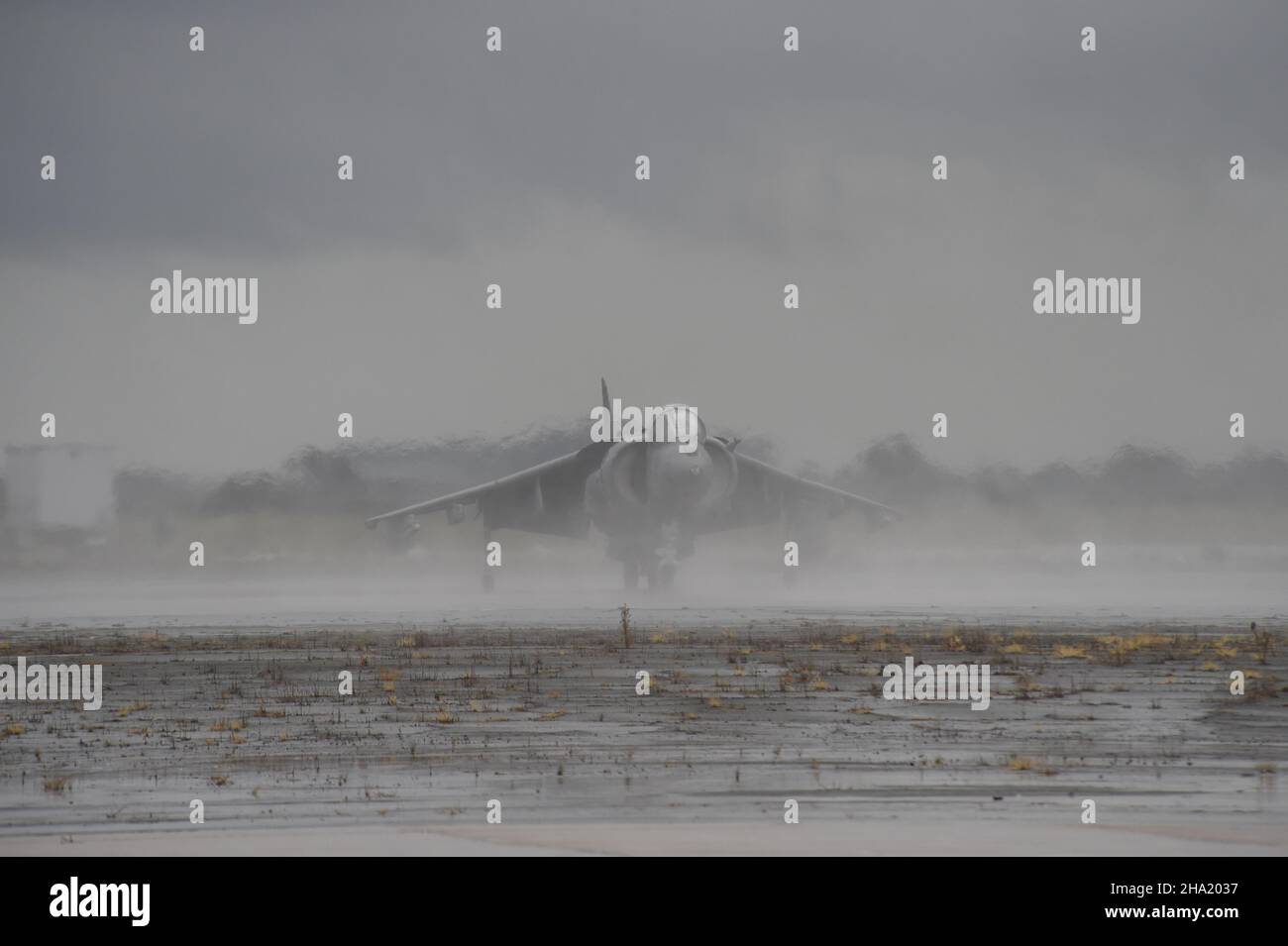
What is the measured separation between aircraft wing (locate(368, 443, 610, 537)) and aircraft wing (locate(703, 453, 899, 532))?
4.20m

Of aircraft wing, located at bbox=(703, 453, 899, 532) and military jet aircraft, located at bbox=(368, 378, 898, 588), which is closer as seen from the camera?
military jet aircraft, located at bbox=(368, 378, 898, 588)

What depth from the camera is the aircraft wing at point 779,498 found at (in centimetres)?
4169

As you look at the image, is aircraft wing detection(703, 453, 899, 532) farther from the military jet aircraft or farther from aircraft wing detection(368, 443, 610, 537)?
aircraft wing detection(368, 443, 610, 537)

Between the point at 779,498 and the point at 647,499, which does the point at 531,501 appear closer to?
the point at 647,499

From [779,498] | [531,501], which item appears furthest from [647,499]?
[779,498]

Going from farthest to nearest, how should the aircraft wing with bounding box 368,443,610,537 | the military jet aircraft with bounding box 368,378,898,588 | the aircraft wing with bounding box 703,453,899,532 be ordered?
1. the aircraft wing with bounding box 703,453,899,532
2. the aircraft wing with bounding box 368,443,610,537
3. the military jet aircraft with bounding box 368,378,898,588

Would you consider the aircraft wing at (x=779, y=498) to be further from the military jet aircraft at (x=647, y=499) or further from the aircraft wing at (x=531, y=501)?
the aircraft wing at (x=531, y=501)

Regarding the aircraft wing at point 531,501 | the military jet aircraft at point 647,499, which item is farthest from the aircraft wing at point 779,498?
A: the aircraft wing at point 531,501

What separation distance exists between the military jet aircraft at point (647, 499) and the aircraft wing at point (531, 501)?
3 centimetres

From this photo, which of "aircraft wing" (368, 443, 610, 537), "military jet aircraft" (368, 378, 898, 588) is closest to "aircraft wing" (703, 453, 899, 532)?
"military jet aircraft" (368, 378, 898, 588)

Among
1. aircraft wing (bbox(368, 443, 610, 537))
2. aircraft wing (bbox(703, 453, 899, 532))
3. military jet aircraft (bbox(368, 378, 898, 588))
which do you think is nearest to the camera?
military jet aircraft (bbox(368, 378, 898, 588))

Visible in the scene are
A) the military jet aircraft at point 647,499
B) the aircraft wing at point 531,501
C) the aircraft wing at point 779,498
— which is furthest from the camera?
the aircraft wing at point 779,498

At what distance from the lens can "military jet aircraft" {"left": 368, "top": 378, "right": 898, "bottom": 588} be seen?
36062 mm
